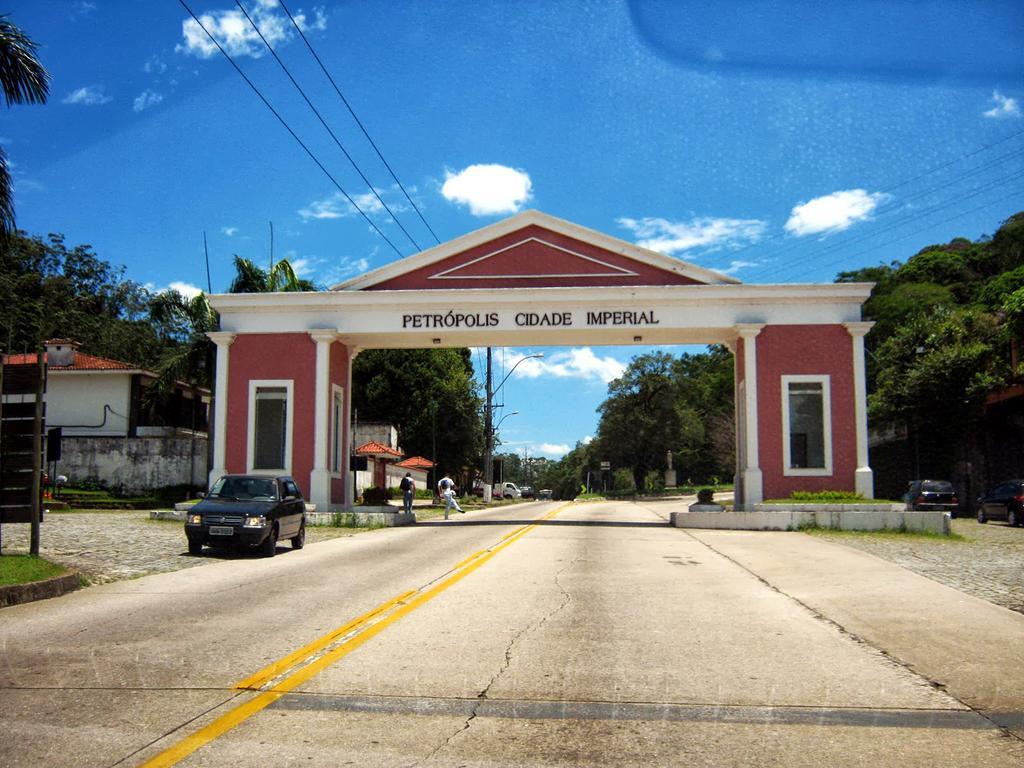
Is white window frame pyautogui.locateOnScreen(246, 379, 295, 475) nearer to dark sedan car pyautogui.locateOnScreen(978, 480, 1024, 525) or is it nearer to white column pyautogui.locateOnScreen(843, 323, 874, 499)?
white column pyautogui.locateOnScreen(843, 323, 874, 499)

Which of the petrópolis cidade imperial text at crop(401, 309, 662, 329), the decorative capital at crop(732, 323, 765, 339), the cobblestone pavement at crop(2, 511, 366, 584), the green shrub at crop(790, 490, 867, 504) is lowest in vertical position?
the cobblestone pavement at crop(2, 511, 366, 584)

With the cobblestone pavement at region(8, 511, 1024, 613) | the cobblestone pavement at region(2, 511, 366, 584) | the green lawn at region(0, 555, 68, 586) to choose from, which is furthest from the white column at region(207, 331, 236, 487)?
the green lawn at region(0, 555, 68, 586)

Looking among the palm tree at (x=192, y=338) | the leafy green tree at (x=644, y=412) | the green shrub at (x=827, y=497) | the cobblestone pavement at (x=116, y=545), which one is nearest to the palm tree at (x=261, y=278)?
the palm tree at (x=192, y=338)

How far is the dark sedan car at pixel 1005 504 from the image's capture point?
30.7 meters

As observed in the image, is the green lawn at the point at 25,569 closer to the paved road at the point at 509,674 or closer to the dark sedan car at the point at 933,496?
the paved road at the point at 509,674

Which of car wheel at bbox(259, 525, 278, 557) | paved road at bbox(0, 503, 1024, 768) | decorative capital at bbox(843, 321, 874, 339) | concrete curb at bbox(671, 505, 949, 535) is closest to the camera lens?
paved road at bbox(0, 503, 1024, 768)

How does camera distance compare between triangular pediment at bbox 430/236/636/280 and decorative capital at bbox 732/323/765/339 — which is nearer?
decorative capital at bbox 732/323/765/339

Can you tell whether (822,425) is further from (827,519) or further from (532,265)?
(532,265)

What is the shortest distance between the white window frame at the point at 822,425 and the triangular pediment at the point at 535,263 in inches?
145

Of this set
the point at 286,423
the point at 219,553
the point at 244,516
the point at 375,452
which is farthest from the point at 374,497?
the point at 244,516

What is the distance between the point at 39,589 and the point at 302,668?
5651 mm

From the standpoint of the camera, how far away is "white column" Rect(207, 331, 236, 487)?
29.0 m

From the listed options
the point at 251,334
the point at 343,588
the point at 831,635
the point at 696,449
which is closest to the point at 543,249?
the point at 251,334

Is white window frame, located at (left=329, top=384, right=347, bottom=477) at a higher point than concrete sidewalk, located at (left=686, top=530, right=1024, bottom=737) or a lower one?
higher
